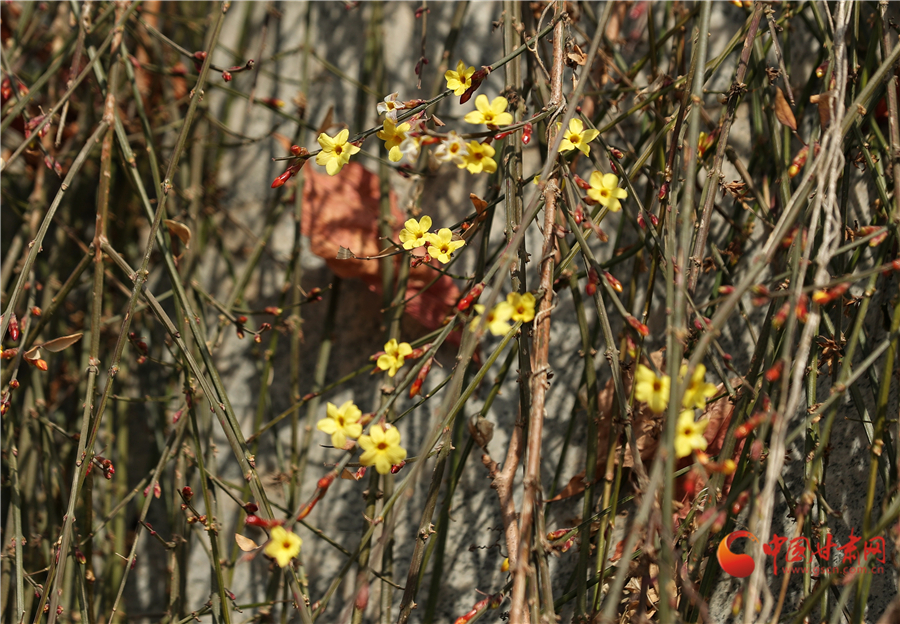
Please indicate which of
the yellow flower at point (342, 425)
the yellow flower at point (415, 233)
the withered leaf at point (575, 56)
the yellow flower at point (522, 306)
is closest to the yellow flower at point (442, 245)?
the yellow flower at point (415, 233)

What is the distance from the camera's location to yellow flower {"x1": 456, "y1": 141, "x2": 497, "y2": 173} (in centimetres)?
75

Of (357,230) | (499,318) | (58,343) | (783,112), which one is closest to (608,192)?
(499,318)

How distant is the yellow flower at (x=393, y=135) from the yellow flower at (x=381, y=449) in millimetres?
314

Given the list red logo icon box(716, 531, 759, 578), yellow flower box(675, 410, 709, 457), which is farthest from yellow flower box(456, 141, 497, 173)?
red logo icon box(716, 531, 759, 578)

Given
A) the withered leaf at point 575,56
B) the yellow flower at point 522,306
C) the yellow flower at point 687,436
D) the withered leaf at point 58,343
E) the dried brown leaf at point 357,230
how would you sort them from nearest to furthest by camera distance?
the yellow flower at point 687,436 < the yellow flower at point 522,306 < the withered leaf at point 575,56 < the withered leaf at point 58,343 < the dried brown leaf at point 357,230

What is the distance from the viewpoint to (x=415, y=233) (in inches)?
32.2

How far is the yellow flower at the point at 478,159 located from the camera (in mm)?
747

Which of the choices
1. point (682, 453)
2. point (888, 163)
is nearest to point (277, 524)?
point (682, 453)

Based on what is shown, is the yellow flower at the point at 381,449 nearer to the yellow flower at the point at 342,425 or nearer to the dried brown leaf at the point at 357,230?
the yellow flower at the point at 342,425

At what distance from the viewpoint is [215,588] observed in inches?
40.7

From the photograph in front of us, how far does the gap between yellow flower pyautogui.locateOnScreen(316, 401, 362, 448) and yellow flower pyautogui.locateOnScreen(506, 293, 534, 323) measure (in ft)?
0.69

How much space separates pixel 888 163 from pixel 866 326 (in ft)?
0.85

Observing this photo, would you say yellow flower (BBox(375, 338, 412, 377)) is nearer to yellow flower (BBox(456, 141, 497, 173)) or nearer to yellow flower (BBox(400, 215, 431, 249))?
yellow flower (BBox(400, 215, 431, 249))

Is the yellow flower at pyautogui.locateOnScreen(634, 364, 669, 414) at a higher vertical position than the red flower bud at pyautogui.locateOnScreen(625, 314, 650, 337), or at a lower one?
lower
